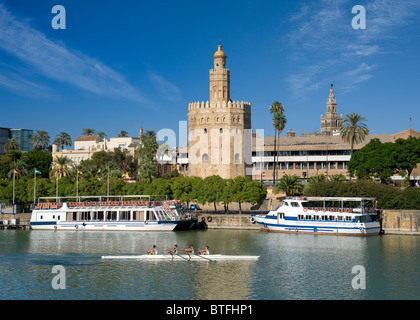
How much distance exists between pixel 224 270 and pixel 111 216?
3428cm

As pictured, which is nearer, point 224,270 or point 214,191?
point 224,270

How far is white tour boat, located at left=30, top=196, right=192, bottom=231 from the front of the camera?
7525 centimetres

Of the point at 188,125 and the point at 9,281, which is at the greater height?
the point at 188,125

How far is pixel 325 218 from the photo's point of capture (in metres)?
69.8

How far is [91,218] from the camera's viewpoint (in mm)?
78188

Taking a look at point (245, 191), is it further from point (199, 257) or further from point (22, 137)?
point (22, 137)

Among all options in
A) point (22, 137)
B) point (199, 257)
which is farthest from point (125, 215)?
point (22, 137)

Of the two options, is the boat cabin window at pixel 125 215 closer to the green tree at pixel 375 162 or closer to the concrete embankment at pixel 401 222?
the concrete embankment at pixel 401 222

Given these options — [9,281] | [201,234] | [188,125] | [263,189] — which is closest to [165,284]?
[9,281]

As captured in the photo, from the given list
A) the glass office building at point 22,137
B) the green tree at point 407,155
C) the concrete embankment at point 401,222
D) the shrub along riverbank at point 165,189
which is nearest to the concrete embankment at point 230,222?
the shrub along riverbank at point 165,189

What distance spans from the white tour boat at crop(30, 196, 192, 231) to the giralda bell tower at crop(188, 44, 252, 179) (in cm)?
2781

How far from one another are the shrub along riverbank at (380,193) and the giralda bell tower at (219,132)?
30.8m

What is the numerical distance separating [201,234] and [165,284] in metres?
29.6
